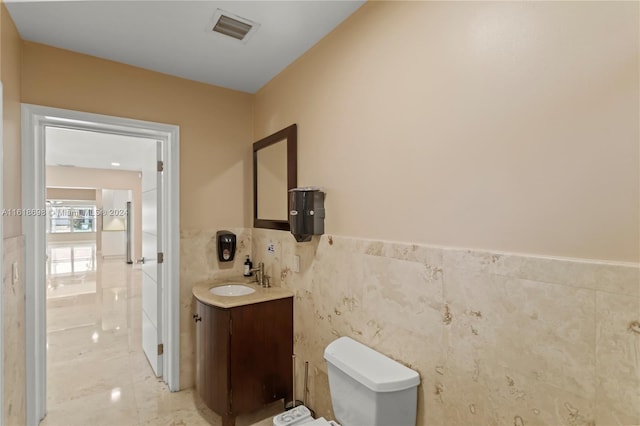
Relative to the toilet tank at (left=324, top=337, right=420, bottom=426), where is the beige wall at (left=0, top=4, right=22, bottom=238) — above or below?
above

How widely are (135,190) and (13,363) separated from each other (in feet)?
23.3

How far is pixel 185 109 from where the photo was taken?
8.31 ft

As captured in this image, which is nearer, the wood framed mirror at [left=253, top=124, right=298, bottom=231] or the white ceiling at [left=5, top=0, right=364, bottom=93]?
the white ceiling at [left=5, top=0, right=364, bottom=93]

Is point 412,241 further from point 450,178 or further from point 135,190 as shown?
point 135,190

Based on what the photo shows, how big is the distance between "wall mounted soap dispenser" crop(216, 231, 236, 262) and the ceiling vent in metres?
1.47

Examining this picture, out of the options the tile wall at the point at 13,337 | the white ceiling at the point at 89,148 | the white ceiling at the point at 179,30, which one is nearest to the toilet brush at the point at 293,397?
the tile wall at the point at 13,337

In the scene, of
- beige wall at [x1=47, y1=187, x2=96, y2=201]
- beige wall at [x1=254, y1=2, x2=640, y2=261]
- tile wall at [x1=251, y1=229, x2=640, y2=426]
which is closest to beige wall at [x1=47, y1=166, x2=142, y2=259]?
beige wall at [x1=47, y1=187, x2=96, y2=201]

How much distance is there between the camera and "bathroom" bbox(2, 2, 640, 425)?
0.85 m

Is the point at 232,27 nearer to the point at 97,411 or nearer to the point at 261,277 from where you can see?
the point at 261,277

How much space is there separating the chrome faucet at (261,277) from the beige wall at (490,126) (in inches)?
36.2

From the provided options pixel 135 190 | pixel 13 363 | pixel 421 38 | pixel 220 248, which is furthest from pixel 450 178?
pixel 135 190

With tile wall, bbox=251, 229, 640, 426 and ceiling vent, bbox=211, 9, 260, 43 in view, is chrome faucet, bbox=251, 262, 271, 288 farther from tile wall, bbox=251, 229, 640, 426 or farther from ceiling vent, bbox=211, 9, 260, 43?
ceiling vent, bbox=211, 9, 260, 43

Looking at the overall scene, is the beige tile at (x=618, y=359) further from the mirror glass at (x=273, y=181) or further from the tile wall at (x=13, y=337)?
the tile wall at (x=13, y=337)

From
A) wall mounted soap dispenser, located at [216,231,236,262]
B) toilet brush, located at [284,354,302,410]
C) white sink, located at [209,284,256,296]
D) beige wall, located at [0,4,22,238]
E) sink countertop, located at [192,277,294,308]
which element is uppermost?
beige wall, located at [0,4,22,238]
